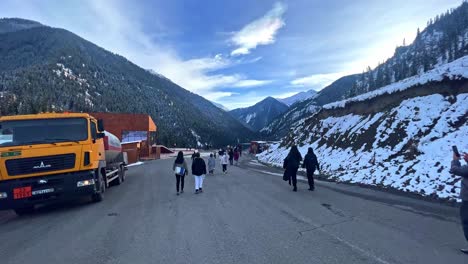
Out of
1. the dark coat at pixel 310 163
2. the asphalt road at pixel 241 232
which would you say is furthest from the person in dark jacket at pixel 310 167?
the asphalt road at pixel 241 232

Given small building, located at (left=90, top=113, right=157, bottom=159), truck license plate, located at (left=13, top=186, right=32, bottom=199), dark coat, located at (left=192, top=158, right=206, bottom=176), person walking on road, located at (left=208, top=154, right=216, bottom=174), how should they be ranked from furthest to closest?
1. small building, located at (left=90, top=113, right=157, bottom=159)
2. person walking on road, located at (left=208, top=154, right=216, bottom=174)
3. dark coat, located at (left=192, top=158, right=206, bottom=176)
4. truck license plate, located at (left=13, top=186, right=32, bottom=199)

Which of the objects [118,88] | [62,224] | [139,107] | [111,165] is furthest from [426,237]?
[118,88]

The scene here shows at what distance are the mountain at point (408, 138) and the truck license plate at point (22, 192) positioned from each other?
1278 centimetres

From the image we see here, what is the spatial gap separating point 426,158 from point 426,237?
338 inches

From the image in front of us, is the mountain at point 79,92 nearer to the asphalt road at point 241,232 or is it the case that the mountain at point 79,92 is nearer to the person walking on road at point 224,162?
the person walking on road at point 224,162

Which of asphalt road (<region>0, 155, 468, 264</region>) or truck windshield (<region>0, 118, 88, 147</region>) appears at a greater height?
truck windshield (<region>0, 118, 88, 147</region>)

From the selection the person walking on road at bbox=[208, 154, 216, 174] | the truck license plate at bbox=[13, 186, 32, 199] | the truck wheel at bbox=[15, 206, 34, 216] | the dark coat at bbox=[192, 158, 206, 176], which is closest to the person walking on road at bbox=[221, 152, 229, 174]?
the person walking on road at bbox=[208, 154, 216, 174]

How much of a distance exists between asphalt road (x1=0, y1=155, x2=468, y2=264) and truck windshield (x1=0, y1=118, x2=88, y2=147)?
2365mm

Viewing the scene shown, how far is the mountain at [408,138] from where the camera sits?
42.2 ft

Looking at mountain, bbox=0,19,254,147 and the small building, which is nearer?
the small building

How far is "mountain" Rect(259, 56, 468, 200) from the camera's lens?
42.2ft

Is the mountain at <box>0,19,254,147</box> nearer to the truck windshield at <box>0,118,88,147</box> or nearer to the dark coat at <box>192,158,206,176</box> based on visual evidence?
the truck windshield at <box>0,118,88,147</box>

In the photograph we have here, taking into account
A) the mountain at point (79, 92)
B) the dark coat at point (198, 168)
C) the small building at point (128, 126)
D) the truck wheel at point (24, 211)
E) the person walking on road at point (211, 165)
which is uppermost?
the mountain at point (79, 92)

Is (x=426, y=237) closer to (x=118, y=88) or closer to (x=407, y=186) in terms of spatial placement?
(x=407, y=186)
